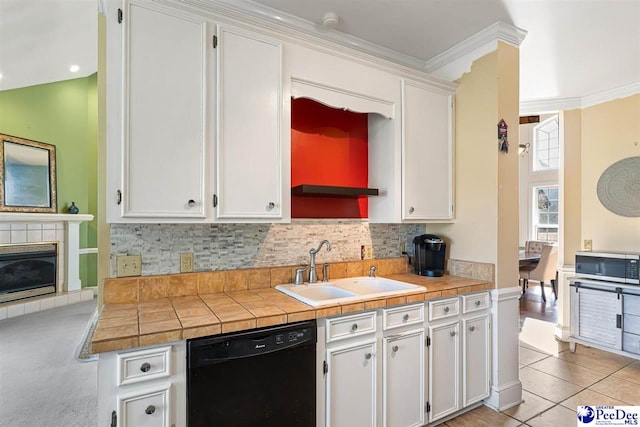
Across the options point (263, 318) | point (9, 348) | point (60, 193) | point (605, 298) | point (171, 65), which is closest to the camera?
→ point (263, 318)

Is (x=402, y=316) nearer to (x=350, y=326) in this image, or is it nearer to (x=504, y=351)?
(x=350, y=326)

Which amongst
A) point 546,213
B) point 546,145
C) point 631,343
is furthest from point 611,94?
point 546,213

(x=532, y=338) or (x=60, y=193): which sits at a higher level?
(x=60, y=193)

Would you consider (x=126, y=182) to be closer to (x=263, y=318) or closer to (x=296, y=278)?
(x=263, y=318)

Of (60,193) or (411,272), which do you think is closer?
(411,272)

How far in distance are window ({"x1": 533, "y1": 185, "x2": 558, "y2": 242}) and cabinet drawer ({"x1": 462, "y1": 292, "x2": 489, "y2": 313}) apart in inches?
213

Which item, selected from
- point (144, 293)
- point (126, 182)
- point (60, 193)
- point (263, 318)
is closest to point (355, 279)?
point (263, 318)

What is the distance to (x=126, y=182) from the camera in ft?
4.91

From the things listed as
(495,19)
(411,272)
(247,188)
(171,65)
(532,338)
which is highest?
(495,19)

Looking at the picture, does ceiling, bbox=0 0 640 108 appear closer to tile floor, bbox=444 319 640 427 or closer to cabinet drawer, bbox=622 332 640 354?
cabinet drawer, bbox=622 332 640 354

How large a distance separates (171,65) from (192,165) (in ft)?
1.60

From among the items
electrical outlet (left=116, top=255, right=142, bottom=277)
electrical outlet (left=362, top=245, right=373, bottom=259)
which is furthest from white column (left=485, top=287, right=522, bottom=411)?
electrical outlet (left=116, top=255, right=142, bottom=277)

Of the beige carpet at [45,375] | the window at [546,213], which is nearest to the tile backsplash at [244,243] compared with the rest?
the beige carpet at [45,375]

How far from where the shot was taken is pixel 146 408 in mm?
1236
